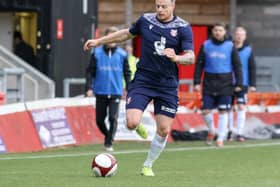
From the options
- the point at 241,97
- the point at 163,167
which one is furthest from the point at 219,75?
the point at 163,167

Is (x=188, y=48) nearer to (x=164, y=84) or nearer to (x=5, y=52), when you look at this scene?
(x=164, y=84)

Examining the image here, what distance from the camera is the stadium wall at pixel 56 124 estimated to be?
61.6 feet

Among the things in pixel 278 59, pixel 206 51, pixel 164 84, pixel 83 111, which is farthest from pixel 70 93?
pixel 164 84

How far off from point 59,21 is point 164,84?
465 inches

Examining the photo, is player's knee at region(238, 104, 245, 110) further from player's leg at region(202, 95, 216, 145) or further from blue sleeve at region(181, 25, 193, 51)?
blue sleeve at region(181, 25, 193, 51)

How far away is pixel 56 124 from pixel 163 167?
521 cm

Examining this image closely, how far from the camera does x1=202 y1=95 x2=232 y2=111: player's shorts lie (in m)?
20.2

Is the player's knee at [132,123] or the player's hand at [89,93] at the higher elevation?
the player's knee at [132,123]

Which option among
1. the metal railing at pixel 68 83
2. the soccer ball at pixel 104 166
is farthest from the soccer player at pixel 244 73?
the soccer ball at pixel 104 166

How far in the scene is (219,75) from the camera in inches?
795

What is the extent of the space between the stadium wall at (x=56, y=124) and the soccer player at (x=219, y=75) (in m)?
1.91

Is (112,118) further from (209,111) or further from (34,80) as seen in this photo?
(34,80)

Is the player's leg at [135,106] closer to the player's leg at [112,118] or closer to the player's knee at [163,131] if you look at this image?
the player's knee at [163,131]

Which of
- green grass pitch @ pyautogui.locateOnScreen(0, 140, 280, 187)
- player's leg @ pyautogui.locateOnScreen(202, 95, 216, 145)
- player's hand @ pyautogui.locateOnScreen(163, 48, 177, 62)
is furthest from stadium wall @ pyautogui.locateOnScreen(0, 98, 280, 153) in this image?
player's hand @ pyautogui.locateOnScreen(163, 48, 177, 62)
